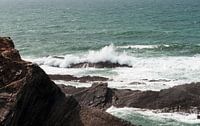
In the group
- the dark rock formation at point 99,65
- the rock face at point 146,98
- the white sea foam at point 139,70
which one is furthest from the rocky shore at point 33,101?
the dark rock formation at point 99,65

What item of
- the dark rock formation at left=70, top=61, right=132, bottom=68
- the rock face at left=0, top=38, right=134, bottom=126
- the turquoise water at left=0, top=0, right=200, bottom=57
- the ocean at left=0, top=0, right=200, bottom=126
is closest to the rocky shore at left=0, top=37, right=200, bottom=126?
the rock face at left=0, top=38, right=134, bottom=126

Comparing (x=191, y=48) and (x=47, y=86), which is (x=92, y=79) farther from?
(x=47, y=86)

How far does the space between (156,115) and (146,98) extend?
134 inches

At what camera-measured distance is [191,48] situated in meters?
76.3

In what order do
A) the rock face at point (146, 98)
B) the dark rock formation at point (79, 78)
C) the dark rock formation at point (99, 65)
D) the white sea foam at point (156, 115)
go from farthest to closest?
the dark rock formation at point (99, 65) → the dark rock formation at point (79, 78) → the rock face at point (146, 98) → the white sea foam at point (156, 115)

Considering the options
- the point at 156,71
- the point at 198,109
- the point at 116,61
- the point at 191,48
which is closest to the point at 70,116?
the point at 198,109

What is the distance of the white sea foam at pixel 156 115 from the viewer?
126 feet

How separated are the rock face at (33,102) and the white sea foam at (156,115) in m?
21.0

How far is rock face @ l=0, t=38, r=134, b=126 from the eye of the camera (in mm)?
15758

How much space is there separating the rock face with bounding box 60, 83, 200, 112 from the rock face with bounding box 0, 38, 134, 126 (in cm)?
2376

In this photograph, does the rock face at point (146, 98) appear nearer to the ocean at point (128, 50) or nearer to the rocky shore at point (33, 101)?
the ocean at point (128, 50)

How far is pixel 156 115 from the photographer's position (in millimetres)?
39781

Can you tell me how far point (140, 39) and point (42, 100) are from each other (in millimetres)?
74274

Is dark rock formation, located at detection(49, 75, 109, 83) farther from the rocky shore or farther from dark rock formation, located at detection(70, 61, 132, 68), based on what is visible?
the rocky shore
